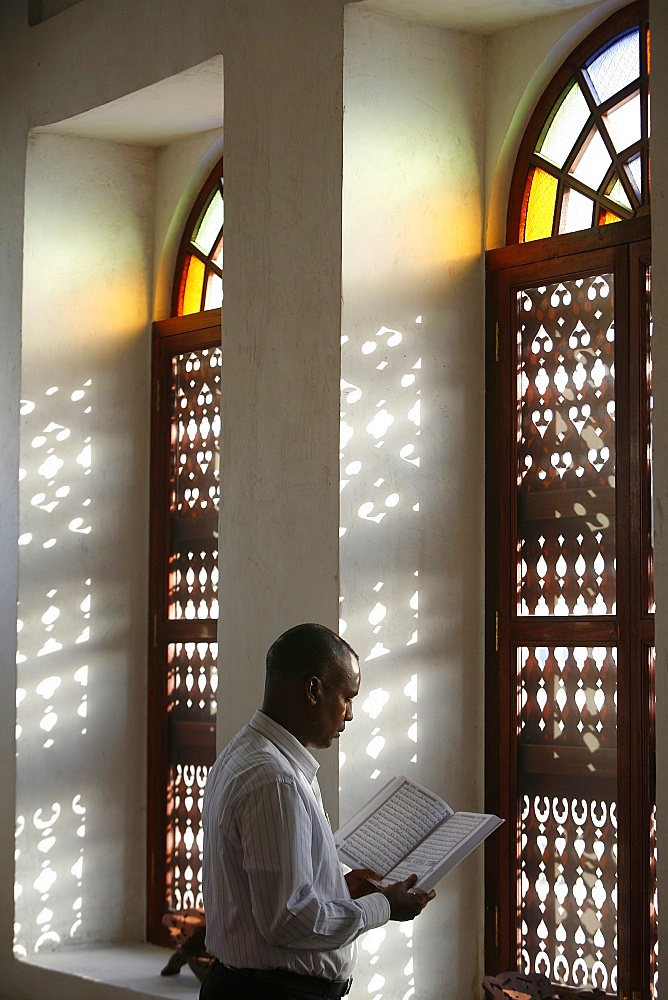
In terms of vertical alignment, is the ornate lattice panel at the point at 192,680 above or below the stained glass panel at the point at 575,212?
below

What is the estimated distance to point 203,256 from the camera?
645cm

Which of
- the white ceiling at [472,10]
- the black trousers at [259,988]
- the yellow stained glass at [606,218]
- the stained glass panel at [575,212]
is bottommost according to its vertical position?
the black trousers at [259,988]

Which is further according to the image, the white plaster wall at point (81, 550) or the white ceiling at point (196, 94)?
the white plaster wall at point (81, 550)

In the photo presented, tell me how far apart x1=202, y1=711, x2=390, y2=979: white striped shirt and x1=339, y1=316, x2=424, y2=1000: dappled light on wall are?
131cm

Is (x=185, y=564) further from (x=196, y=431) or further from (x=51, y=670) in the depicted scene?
(x=51, y=670)

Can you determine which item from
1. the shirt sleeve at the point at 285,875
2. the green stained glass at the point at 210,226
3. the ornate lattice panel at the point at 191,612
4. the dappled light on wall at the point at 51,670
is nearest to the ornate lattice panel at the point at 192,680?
the ornate lattice panel at the point at 191,612

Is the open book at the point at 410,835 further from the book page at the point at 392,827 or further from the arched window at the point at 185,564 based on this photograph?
the arched window at the point at 185,564

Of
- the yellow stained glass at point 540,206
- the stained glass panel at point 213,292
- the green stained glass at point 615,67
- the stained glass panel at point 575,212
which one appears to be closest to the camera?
the green stained glass at point 615,67

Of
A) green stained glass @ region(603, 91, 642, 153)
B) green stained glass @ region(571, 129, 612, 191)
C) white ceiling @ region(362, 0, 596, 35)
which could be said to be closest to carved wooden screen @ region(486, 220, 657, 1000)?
green stained glass @ region(571, 129, 612, 191)

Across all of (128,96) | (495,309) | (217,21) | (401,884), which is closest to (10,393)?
(128,96)

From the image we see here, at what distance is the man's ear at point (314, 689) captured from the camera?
3.24 m

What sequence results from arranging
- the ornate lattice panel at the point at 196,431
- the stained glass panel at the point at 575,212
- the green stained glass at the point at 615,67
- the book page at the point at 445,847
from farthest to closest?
the ornate lattice panel at the point at 196,431
the stained glass panel at the point at 575,212
the green stained glass at the point at 615,67
the book page at the point at 445,847

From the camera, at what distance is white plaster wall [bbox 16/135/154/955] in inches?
242

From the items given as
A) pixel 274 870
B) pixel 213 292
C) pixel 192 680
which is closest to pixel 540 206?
pixel 213 292
